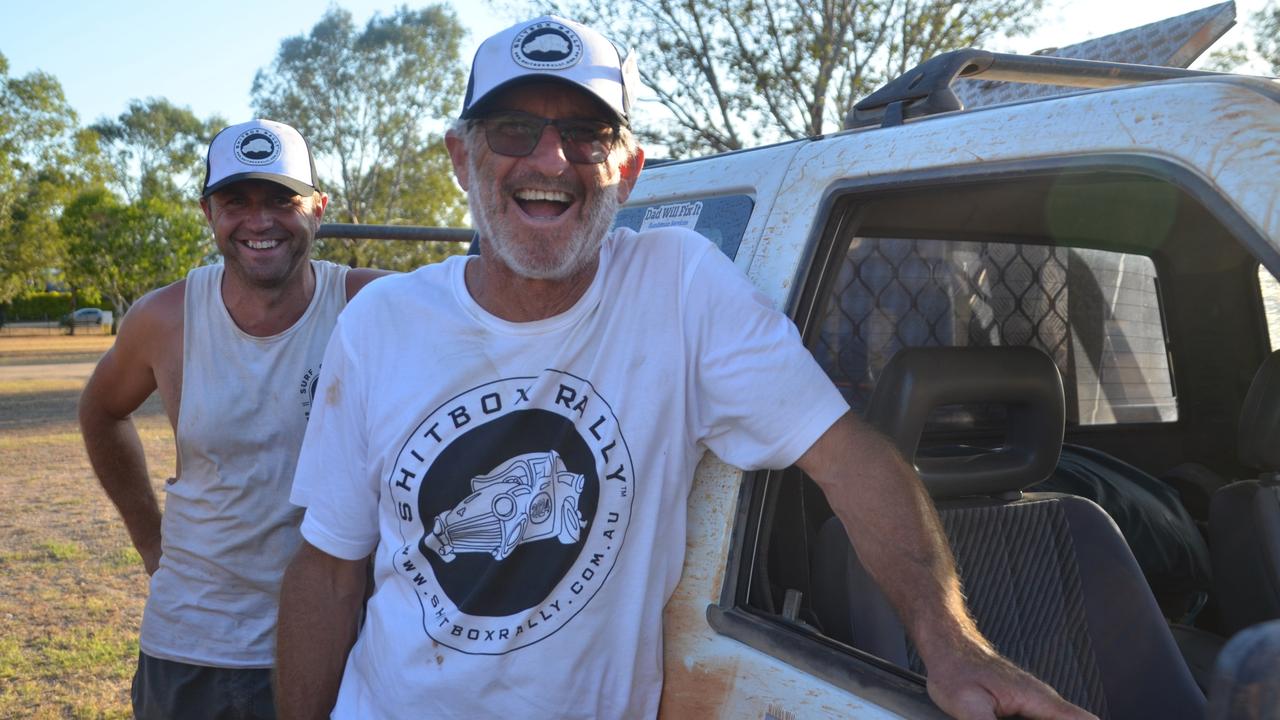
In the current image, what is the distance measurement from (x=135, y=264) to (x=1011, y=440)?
170ft

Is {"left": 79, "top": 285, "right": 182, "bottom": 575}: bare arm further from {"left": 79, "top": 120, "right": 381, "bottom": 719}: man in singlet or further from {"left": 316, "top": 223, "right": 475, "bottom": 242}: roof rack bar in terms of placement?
{"left": 316, "top": 223, "right": 475, "bottom": 242}: roof rack bar

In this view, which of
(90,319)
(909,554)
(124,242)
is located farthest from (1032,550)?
(90,319)

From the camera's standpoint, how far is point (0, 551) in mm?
7051

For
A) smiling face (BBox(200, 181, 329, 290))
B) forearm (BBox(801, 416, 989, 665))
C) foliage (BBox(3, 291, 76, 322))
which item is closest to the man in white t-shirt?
forearm (BBox(801, 416, 989, 665))

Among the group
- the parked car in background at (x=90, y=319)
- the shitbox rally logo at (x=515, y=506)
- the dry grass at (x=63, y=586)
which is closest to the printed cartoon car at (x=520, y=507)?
the shitbox rally logo at (x=515, y=506)

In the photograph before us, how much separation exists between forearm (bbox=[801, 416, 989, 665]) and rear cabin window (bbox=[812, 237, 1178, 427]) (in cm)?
45

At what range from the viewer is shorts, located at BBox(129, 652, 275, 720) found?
259 cm

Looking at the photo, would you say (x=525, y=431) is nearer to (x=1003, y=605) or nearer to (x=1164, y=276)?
(x=1003, y=605)

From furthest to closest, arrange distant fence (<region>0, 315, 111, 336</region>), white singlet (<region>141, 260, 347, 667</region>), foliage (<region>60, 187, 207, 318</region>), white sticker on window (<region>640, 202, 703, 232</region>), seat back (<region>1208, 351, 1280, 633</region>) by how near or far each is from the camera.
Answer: distant fence (<region>0, 315, 111, 336</region>)
foliage (<region>60, 187, 207, 318</region>)
white singlet (<region>141, 260, 347, 667</region>)
seat back (<region>1208, 351, 1280, 633</region>)
white sticker on window (<region>640, 202, 703, 232</region>)

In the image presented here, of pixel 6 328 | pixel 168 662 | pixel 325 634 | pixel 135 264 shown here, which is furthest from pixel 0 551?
pixel 6 328

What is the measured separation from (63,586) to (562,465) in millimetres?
5729

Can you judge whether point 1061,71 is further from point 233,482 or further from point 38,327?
point 38,327

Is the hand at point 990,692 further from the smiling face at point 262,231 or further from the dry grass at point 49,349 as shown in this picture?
the dry grass at point 49,349

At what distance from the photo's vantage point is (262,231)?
8.71ft
